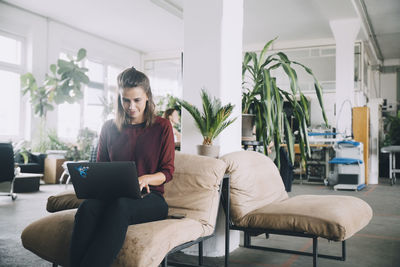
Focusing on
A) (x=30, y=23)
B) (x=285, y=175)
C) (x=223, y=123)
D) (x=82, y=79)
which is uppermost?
(x=30, y=23)

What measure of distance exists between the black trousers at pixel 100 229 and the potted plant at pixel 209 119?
964 millimetres

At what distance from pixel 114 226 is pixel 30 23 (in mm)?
8474

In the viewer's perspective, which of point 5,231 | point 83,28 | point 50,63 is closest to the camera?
point 5,231

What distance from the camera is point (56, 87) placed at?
884cm

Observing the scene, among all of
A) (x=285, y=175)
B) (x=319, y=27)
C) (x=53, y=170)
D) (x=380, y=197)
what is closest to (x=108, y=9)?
(x=53, y=170)

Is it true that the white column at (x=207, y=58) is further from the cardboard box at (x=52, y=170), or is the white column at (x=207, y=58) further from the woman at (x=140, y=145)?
the cardboard box at (x=52, y=170)

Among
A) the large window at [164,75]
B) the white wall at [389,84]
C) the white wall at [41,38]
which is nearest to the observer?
the white wall at [41,38]

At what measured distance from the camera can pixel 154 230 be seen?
192 cm

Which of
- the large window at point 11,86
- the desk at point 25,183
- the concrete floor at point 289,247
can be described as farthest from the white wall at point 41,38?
the concrete floor at point 289,247

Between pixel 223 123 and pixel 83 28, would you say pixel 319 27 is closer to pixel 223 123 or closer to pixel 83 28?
pixel 83 28

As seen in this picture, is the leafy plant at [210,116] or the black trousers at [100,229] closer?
the black trousers at [100,229]

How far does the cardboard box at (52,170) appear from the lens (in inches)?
319

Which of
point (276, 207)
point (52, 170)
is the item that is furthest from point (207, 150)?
point (52, 170)

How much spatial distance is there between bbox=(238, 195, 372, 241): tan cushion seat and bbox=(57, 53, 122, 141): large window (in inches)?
306
